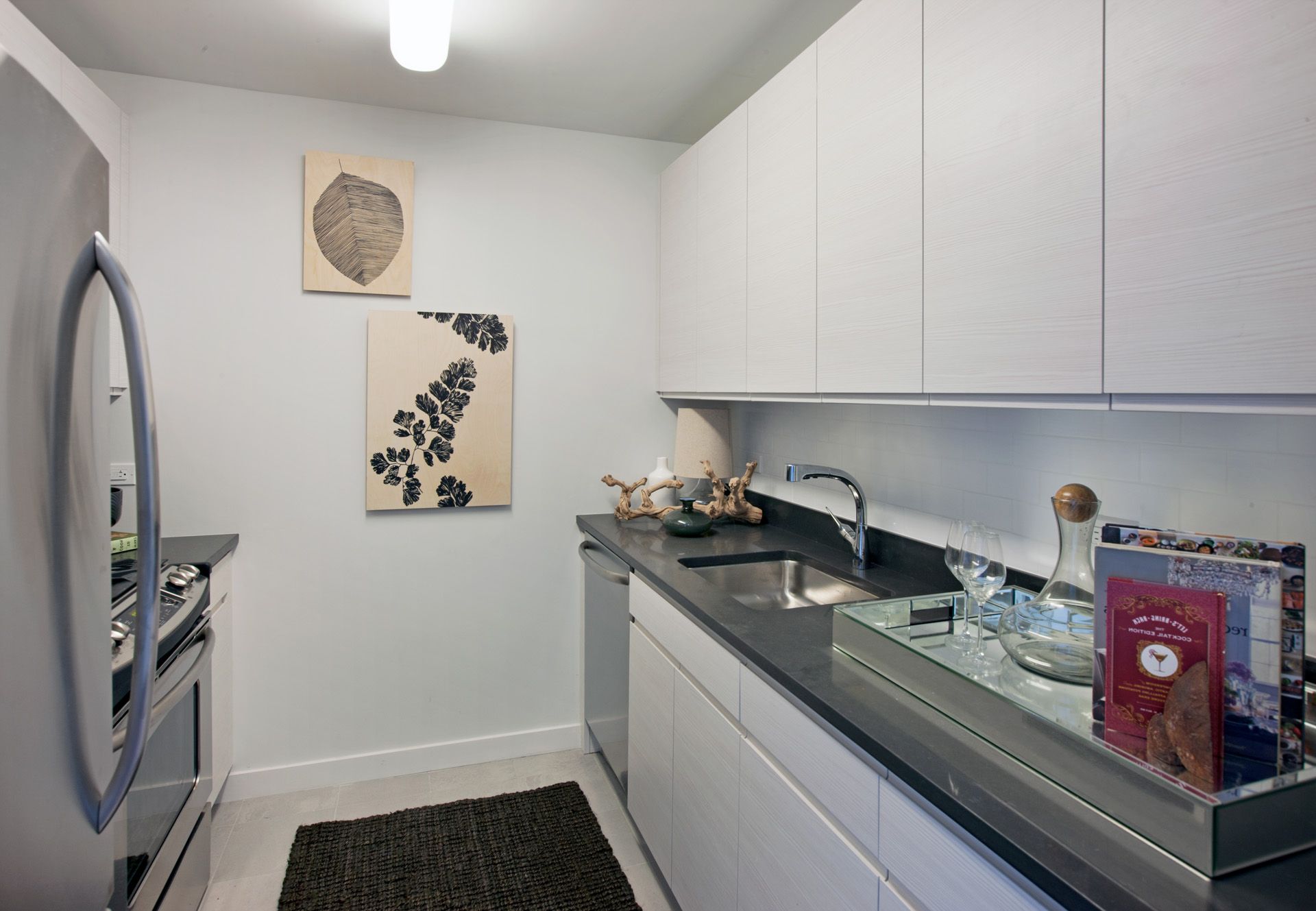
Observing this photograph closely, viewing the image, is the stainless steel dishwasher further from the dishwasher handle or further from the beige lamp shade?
the beige lamp shade

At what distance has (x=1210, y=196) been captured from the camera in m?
0.91

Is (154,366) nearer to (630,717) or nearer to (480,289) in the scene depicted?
(480,289)

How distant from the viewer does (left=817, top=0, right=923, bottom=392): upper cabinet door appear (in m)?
1.43

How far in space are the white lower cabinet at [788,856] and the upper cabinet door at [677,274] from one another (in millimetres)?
1487

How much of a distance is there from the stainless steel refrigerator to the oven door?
709mm

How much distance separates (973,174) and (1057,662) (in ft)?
2.74

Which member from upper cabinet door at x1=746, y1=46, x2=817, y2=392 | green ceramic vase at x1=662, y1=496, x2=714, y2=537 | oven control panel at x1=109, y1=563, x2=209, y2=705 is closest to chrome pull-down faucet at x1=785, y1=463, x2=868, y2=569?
upper cabinet door at x1=746, y1=46, x2=817, y2=392

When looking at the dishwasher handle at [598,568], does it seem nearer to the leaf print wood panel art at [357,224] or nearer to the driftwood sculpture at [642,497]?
the driftwood sculpture at [642,497]

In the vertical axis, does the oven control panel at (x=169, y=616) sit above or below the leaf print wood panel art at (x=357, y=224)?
below

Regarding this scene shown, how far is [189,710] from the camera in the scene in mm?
1904

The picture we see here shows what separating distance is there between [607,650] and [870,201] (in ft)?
5.57

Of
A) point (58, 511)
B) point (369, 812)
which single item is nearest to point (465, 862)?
point (369, 812)

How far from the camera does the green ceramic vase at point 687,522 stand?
97.6 inches

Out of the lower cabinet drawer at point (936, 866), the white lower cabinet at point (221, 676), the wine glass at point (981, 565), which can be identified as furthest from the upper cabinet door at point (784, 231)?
the white lower cabinet at point (221, 676)
